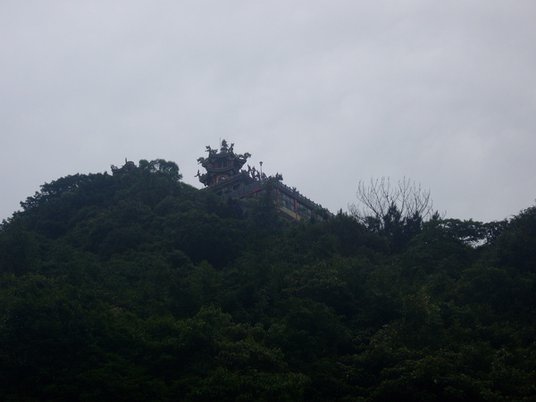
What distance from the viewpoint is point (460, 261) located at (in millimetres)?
28312

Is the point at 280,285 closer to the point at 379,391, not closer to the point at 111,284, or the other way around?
the point at 111,284

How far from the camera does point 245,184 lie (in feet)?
146

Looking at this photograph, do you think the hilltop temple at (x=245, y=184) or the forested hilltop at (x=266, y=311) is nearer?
the forested hilltop at (x=266, y=311)

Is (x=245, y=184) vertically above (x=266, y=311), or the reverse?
(x=245, y=184)

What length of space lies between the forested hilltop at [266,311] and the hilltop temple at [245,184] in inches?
259

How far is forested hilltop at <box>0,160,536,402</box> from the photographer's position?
18547mm

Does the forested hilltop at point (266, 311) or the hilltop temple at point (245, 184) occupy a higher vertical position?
the hilltop temple at point (245, 184)

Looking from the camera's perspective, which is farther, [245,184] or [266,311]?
[245,184]

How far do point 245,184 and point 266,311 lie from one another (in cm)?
2069

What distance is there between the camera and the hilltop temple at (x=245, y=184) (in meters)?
41.1

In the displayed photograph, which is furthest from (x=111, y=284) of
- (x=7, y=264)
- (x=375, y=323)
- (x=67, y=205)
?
(x=67, y=205)

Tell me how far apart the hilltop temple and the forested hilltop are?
21.6 ft

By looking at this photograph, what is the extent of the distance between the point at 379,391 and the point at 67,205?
76.4ft

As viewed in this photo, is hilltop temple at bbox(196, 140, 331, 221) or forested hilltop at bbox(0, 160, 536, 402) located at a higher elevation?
hilltop temple at bbox(196, 140, 331, 221)
